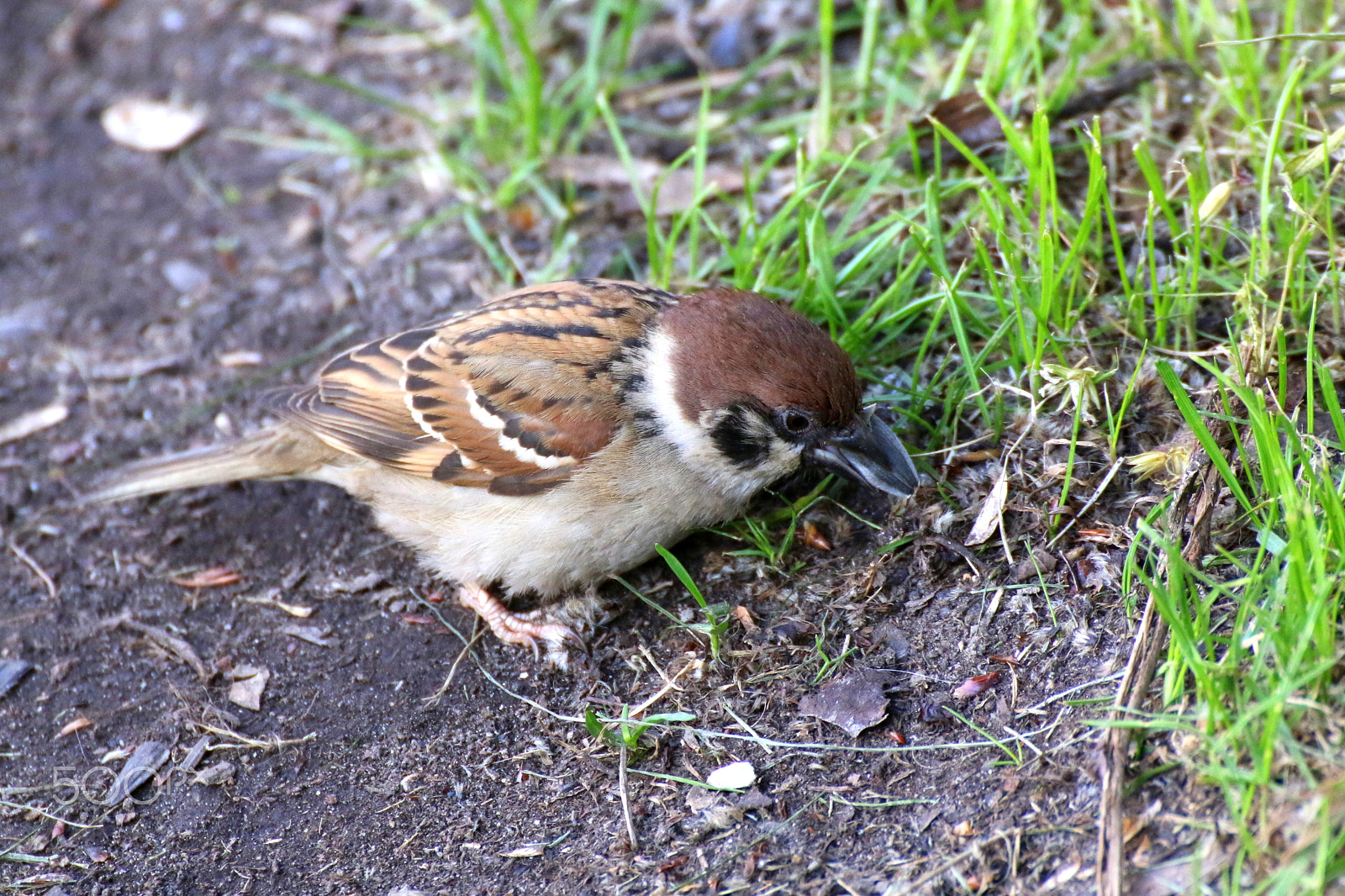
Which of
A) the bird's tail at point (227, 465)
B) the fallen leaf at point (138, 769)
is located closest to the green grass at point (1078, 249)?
the bird's tail at point (227, 465)

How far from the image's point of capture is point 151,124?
5777 millimetres

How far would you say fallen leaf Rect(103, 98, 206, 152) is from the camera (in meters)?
5.71

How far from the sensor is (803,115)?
15.6 ft

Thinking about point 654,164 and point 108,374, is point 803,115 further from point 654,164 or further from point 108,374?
point 108,374

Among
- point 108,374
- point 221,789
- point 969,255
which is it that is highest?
point 969,255

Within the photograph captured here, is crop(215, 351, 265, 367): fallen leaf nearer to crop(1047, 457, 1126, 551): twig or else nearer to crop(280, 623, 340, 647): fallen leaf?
crop(280, 623, 340, 647): fallen leaf

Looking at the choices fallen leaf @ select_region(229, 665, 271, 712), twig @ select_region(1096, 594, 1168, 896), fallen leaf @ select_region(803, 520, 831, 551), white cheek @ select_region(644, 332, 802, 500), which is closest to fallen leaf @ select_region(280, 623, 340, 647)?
fallen leaf @ select_region(229, 665, 271, 712)

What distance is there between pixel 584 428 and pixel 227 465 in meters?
1.41

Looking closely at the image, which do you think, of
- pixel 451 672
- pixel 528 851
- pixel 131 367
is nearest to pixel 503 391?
pixel 451 672

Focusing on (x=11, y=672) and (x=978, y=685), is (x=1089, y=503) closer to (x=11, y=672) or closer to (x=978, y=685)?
(x=978, y=685)

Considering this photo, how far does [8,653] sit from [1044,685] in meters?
3.08

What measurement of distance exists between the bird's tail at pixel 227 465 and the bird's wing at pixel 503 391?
163 millimetres

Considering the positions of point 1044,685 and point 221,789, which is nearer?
point 1044,685

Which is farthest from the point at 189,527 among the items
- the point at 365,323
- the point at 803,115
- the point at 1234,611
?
the point at 1234,611
